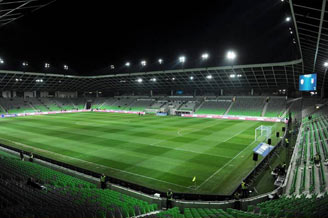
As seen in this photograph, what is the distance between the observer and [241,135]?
99.0 ft

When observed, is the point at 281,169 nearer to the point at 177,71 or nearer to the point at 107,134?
the point at 107,134

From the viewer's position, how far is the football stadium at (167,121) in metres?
10.8

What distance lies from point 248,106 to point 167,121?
2563 centimetres

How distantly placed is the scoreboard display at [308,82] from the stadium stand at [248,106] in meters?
27.7

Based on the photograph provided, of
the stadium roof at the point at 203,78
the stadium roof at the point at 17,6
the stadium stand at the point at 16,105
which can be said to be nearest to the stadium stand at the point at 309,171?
the stadium roof at the point at 203,78

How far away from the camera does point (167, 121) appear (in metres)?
45.8

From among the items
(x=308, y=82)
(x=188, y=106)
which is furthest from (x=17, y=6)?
(x=188, y=106)

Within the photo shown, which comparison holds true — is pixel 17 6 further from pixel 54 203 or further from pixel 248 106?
pixel 248 106

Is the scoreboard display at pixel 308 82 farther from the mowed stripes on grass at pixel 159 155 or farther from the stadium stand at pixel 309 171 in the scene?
the mowed stripes on grass at pixel 159 155

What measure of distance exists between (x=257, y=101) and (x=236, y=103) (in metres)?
5.65

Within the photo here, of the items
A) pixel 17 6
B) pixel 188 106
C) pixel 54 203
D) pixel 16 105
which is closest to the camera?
pixel 54 203

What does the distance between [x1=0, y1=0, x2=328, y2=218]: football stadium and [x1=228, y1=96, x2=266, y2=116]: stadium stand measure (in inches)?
10.7

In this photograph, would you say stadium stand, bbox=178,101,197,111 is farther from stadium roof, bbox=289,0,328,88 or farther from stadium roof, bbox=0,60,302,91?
stadium roof, bbox=289,0,328,88

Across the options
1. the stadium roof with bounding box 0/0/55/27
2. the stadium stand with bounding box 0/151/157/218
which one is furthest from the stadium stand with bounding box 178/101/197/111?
the stadium stand with bounding box 0/151/157/218
